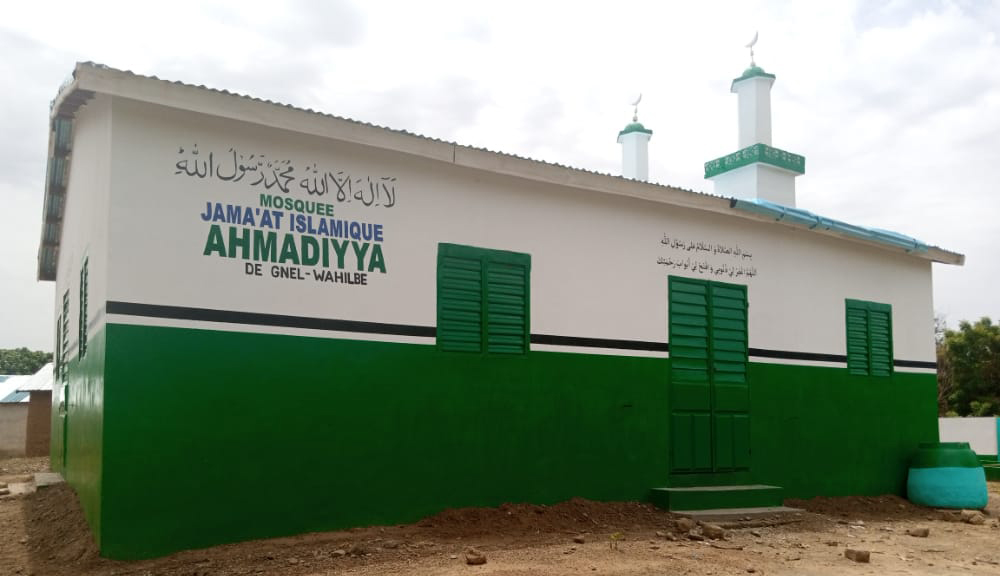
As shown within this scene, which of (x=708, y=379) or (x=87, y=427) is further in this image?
(x=708, y=379)

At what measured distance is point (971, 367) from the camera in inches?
1075

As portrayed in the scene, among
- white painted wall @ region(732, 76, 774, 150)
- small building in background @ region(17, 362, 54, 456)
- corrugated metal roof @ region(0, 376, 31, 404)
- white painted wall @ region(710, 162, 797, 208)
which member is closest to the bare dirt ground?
white painted wall @ region(710, 162, 797, 208)

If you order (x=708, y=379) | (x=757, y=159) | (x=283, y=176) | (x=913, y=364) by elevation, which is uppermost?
(x=757, y=159)

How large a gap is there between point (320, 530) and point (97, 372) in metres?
2.08

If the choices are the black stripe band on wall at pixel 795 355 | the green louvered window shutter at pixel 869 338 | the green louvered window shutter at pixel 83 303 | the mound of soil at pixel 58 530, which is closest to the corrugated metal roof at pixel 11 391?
the mound of soil at pixel 58 530

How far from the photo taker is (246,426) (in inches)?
261

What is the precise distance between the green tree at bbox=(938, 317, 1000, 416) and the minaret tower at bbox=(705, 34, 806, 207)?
1616cm

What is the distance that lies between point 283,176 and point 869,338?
8157 millimetres

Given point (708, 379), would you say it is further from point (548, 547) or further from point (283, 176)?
point (283, 176)

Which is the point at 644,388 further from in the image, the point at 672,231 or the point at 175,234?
the point at 175,234

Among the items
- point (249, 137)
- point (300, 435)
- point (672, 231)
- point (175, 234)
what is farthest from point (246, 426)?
point (672, 231)

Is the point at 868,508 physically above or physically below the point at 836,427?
below

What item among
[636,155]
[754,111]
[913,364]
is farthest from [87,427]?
[636,155]

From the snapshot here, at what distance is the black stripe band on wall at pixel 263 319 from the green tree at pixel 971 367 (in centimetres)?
2447
